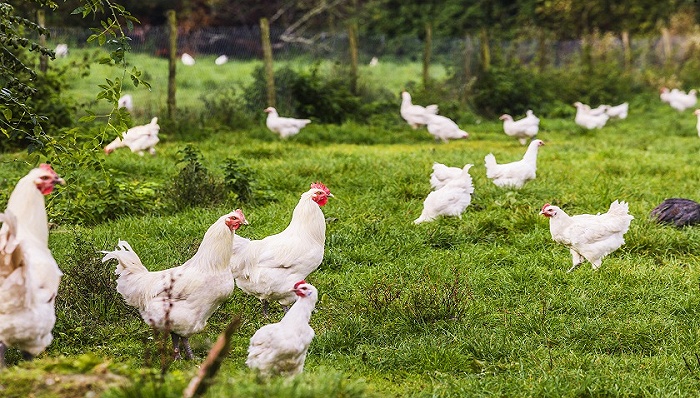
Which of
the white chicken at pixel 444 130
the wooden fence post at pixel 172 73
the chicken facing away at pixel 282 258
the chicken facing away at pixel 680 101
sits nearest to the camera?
the chicken facing away at pixel 282 258

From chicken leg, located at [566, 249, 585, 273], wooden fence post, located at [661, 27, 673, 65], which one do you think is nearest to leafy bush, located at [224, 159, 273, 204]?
chicken leg, located at [566, 249, 585, 273]

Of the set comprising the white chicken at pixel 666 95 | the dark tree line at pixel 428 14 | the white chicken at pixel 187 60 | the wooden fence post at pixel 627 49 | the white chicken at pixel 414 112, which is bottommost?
the white chicken at pixel 666 95

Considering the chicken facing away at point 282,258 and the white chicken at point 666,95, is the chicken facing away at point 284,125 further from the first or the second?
the white chicken at point 666,95

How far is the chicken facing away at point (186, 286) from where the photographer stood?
5.34 m

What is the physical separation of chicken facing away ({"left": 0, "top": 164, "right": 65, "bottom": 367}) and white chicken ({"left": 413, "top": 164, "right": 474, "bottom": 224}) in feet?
15.8

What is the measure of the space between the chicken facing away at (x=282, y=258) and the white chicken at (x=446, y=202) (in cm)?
238

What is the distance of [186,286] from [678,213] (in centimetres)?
572

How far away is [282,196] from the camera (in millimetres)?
9812

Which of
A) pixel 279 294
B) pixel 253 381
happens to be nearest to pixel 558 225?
pixel 279 294

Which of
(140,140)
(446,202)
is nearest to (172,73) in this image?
(140,140)

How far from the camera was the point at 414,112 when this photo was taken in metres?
16.2

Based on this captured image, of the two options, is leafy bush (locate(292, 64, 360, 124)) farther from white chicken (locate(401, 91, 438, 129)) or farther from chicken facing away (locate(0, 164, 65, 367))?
chicken facing away (locate(0, 164, 65, 367))

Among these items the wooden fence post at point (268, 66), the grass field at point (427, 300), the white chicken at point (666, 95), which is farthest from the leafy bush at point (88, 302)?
the white chicken at point (666, 95)

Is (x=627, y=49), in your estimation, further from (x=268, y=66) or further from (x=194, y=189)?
(x=194, y=189)
